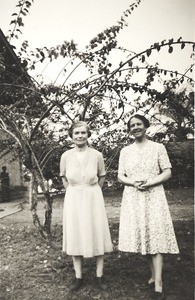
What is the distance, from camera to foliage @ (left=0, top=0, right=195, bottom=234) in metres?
3.81

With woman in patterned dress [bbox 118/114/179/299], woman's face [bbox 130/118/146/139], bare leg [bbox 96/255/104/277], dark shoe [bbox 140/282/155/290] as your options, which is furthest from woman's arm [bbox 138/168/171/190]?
dark shoe [bbox 140/282/155/290]

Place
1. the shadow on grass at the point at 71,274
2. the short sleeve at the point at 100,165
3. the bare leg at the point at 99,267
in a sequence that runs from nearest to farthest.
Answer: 1. the shadow on grass at the point at 71,274
2. the bare leg at the point at 99,267
3. the short sleeve at the point at 100,165

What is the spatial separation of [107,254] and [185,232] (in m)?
1.60

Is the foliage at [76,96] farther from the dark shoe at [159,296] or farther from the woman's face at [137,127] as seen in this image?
the dark shoe at [159,296]

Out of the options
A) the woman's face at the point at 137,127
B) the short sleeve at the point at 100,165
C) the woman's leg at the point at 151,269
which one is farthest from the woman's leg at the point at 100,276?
the woman's face at the point at 137,127

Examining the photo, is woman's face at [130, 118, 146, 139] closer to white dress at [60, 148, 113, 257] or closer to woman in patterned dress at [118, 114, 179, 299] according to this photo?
woman in patterned dress at [118, 114, 179, 299]

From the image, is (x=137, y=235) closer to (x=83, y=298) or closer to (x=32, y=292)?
(x=83, y=298)

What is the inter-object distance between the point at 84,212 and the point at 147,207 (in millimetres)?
619

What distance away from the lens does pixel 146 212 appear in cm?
318

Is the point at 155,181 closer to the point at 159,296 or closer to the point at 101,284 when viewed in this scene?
the point at 159,296

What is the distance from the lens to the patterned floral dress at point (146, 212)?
3.13 m

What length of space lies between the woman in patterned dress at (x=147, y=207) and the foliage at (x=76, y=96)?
76 centimetres

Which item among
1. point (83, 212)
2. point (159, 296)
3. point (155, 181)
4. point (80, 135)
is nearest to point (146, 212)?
point (155, 181)

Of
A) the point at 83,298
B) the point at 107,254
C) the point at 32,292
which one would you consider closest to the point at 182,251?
the point at 107,254
